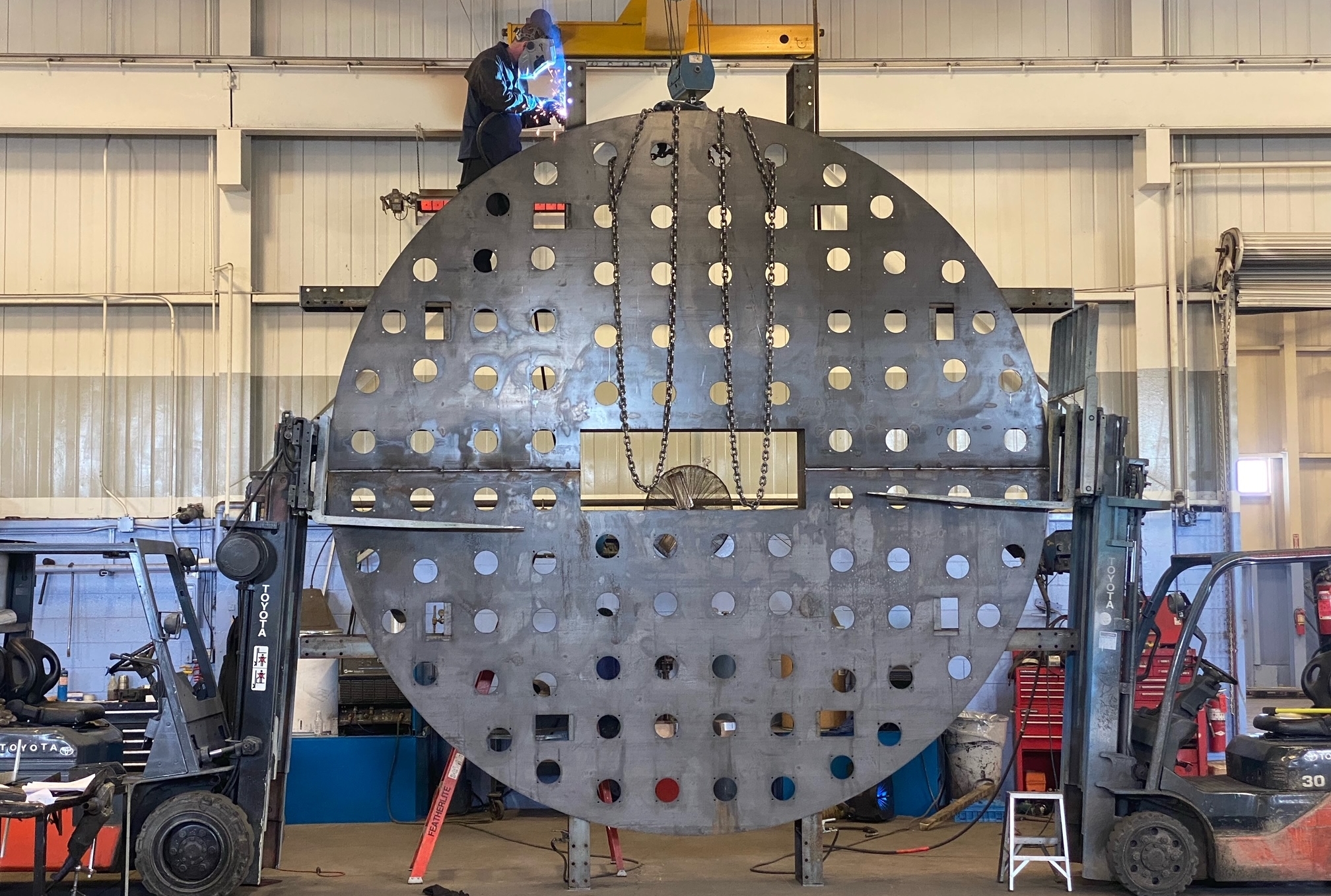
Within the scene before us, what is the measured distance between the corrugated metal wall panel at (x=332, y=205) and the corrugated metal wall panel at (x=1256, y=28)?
23.0 ft

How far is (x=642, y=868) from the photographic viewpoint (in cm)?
790

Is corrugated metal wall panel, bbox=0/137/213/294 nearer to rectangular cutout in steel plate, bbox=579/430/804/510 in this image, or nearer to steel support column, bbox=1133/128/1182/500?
rectangular cutout in steel plate, bbox=579/430/804/510

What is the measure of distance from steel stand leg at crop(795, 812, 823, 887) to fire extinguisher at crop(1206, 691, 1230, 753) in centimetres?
486

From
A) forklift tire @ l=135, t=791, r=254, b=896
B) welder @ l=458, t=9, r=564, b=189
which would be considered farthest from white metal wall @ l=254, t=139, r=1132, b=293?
forklift tire @ l=135, t=791, r=254, b=896

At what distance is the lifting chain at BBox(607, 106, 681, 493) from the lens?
6355mm

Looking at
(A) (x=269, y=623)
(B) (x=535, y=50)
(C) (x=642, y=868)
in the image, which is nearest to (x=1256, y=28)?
(B) (x=535, y=50)

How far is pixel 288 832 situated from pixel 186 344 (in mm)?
4468

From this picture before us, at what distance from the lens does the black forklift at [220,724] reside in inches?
250

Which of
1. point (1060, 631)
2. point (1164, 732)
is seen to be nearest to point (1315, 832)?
point (1164, 732)

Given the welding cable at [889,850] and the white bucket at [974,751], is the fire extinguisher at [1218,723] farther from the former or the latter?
the welding cable at [889,850]

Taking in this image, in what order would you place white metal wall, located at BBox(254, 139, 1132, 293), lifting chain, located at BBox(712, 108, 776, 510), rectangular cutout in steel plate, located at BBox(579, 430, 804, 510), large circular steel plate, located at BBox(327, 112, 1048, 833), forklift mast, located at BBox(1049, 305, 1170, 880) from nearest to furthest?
large circular steel plate, located at BBox(327, 112, 1048, 833)
lifting chain, located at BBox(712, 108, 776, 510)
forklift mast, located at BBox(1049, 305, 1170, 880)
rectangular cutout in steel plate, located at BBox(579, 430, 804, 510)
white metal wall, located at BBox(254, 139, 1132, 293)

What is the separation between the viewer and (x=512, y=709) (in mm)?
6281

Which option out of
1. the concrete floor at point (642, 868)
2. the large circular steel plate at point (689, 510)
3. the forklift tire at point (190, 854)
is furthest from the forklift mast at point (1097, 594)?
the forklift tire at point (190, 854)

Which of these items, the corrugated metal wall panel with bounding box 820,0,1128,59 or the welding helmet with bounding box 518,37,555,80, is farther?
the corrugated metal wall panel with bounding box 820,0,1128,59
